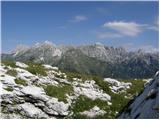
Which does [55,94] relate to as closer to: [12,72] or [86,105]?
[86,105]

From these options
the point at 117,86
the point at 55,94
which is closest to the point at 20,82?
the point at 55,94

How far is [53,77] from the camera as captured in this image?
143ft

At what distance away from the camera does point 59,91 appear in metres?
38.6

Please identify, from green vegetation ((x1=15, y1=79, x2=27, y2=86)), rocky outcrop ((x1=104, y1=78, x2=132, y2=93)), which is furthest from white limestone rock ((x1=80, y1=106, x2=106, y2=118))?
rocky outcrop ((x1=104, y1=78, x2=132, y2=93))

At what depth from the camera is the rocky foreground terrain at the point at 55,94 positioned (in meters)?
33.9

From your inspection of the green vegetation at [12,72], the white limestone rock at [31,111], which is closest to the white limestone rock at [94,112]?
the white limestone rock at [31,111]

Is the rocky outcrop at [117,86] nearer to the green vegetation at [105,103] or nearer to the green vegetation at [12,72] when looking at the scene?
the green vegetation at [105,103]

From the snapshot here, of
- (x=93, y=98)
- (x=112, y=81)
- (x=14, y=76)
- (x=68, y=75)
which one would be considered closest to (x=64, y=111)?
(x=93, y=98)

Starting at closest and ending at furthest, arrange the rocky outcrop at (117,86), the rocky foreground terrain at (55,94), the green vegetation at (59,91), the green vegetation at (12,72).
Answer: the rocky foreground terrain at (55,94) → the green vegetation at (59,91) → the green vegetation at (12,72) → the rocky outcrop at (117,86)

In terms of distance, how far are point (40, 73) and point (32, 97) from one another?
8873 mm

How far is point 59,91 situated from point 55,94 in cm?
112

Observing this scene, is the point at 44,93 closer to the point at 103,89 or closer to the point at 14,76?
the point at 14,76

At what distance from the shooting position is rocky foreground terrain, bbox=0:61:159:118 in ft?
111

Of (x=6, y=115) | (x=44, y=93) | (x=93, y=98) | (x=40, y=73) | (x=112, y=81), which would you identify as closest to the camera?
(x=6, y=115)
